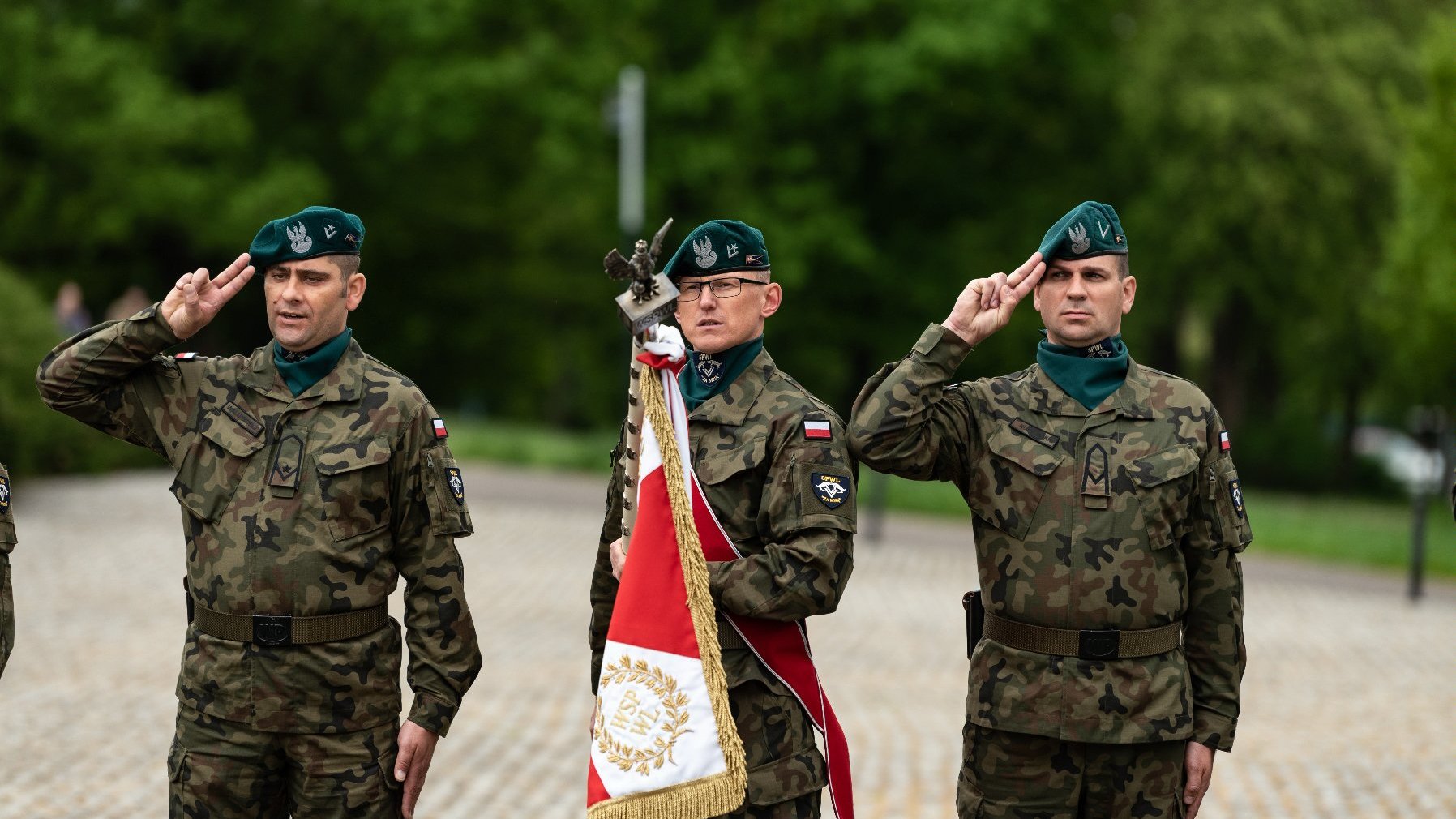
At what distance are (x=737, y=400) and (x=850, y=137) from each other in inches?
1167

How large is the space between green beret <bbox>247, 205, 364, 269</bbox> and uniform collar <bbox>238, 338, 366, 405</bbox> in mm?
241

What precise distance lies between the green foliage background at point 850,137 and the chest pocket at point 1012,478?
26.6 m

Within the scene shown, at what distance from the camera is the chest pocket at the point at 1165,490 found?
4707 mm

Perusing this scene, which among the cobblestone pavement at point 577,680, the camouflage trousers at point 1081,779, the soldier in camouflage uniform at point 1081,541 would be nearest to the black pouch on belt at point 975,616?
the soldier in camouflage uniform at point 1081,541

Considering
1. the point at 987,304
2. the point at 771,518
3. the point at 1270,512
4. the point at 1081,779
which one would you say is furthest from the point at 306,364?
the point at 1270,512

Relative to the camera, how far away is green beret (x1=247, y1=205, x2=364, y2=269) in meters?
4.68

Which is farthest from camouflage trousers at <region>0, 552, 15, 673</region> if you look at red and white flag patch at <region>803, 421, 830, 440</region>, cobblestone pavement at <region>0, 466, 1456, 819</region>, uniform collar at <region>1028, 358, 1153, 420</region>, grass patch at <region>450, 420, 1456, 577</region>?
grass patch at <region>450, 420, 1456, 577</region>

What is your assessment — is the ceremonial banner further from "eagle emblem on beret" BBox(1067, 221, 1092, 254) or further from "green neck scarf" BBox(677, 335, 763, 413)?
"eagle emblem on beret" BBox(1067, 221, 1092, 254)

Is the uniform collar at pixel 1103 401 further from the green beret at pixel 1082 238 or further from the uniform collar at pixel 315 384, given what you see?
the uniform collar at pixel 315 384

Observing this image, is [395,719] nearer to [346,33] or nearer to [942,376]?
[942,376]

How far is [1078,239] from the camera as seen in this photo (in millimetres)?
4754

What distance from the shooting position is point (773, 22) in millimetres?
33188

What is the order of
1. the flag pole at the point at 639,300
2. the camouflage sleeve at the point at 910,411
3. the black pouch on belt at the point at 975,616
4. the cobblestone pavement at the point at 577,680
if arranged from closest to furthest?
the flag pole at the point at 639,300, the camouflage sleeve at the point at 910,411, the black pouch on belt at the point at 975,616, the cobblestone pavement at the point at 577,680

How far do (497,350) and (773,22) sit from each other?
13.8 meters
